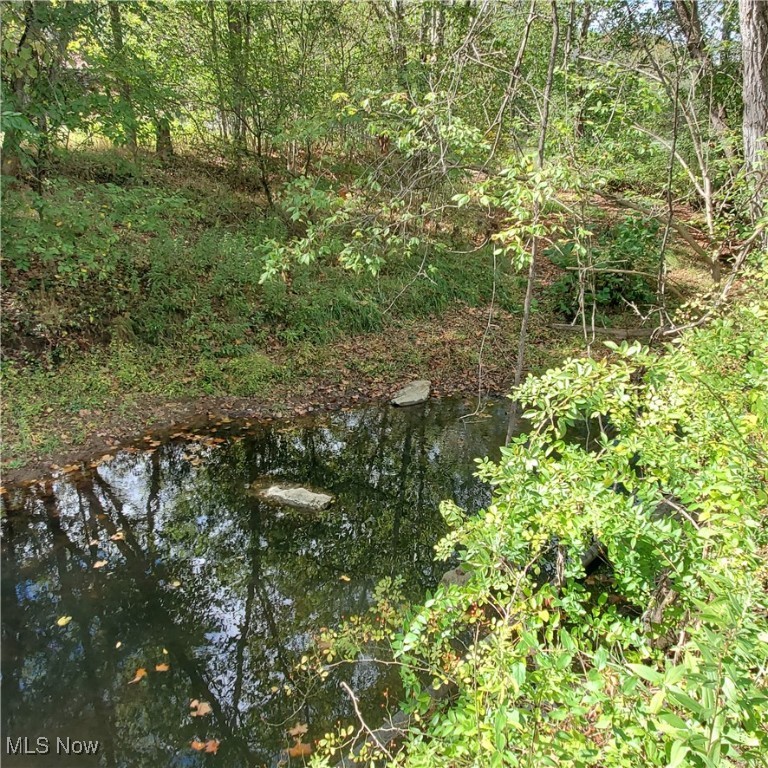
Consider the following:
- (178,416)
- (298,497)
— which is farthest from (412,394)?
(178,416)

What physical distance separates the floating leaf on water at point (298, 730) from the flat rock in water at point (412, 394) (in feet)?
15.3

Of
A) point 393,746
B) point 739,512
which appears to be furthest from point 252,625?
point 739,512

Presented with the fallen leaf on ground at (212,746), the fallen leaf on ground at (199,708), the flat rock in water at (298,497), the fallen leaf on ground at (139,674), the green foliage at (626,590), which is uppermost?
the green foliage at (626,590)

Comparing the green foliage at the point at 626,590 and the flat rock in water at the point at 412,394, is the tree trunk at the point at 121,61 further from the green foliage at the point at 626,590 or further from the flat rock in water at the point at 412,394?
the green foliage at the point at 626,590

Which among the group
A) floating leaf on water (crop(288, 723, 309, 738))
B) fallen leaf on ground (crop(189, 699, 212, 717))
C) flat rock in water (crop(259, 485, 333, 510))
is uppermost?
flat rock in water (crop(259, 485, 333, 510))

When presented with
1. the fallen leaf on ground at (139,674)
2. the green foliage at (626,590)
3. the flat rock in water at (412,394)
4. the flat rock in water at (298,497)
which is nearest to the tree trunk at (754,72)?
the green foliage at (626,590)

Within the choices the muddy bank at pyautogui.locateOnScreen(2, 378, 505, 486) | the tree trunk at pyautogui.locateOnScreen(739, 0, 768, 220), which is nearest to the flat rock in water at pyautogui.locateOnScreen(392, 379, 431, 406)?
the muddy bank at pyautogui.locateOnScreen(2, 378, 505, 486)

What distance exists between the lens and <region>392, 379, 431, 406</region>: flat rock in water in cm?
723

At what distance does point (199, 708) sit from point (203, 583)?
3.31 feet

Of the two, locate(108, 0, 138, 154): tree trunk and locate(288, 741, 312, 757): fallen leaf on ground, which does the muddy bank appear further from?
locate(288, 741, 312, 757): fallen leaf on ground

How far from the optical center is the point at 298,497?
4953mm

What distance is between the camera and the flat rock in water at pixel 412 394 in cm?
723

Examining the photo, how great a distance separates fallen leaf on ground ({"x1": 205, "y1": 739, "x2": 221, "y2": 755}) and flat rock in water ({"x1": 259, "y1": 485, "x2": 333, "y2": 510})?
217 cm

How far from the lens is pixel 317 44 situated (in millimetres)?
8406
